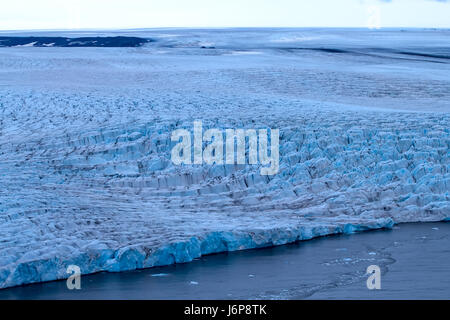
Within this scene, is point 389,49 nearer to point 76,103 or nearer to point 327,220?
point 76,103

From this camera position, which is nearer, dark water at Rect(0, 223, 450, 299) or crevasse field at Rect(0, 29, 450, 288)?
dark water at Rect(0, 223, 450, 299)

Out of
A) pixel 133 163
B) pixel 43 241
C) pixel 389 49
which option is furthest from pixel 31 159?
pixel 389 49

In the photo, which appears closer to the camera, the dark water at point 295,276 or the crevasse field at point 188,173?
the dark water at point 295,276

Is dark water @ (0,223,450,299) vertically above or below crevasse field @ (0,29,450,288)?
below

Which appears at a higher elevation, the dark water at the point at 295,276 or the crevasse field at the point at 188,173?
the crevasse field at the point at 188,173
